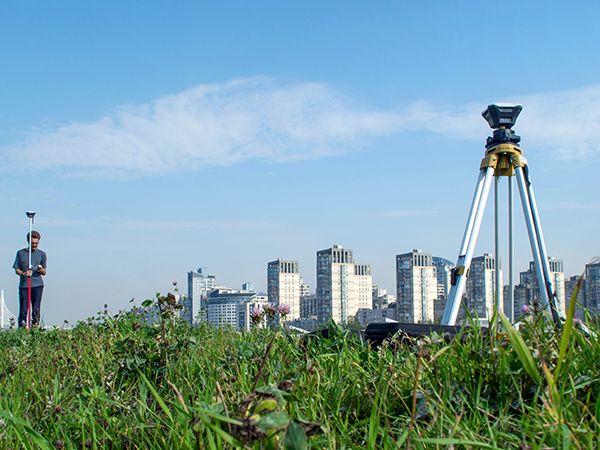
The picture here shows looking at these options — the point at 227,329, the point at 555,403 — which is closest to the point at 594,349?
the point at 555,403

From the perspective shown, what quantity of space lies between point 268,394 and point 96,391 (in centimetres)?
132

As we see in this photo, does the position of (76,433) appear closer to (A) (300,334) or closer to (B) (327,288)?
(A) (300,334)

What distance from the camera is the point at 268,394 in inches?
39.9

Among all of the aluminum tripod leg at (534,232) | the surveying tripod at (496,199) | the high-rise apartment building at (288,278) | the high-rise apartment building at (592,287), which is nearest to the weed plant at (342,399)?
the high-rise apartment building at (592,287)

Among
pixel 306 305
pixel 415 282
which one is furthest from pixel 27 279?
pixel 306 305

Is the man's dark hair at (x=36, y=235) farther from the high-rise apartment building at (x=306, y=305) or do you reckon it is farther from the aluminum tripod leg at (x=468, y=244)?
the high-rise apartment building at (x=306, y=305)

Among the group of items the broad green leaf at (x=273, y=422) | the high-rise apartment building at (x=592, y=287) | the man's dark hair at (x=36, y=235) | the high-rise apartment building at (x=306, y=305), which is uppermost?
the man's dark hair at (x=36, y=235)

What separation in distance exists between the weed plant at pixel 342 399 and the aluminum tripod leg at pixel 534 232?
1.77 metres

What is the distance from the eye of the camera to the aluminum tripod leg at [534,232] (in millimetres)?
3765

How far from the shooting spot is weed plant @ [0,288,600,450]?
43.2 inches

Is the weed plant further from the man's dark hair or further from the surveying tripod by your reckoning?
the man's dark hair

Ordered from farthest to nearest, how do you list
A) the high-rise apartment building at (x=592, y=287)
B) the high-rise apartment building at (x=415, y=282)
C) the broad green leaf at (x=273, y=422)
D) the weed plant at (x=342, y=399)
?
the high-rise apartment building at (x=415, y=282) → the high-rise apartment building at (x=592, y=287) → the weed plant at (x=342, y=399) → the broad green leaf at (x=273, y=422)

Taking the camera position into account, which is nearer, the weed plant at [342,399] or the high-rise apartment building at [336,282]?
the weed plant at [342,399]

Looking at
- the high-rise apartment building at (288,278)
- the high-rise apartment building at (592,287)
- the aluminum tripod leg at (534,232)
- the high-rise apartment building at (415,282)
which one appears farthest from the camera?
the high-rise apartment building at (288,278)
